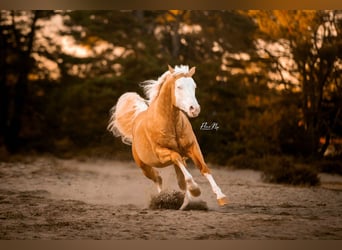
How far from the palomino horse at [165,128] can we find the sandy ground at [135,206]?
8cm

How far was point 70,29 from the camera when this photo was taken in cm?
476

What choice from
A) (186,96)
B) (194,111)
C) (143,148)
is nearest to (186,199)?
(143,148)

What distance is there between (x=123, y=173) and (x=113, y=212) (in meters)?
0.34

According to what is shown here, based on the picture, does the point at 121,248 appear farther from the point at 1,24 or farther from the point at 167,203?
the point at 1,24

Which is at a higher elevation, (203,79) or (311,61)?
(311,61)

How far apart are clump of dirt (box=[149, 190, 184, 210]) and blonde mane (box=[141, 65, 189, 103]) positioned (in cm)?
80

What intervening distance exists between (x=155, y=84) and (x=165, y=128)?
0.39m

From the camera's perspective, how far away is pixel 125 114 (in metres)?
4.76

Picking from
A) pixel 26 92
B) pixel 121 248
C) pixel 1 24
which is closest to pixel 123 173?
pixel 121 248

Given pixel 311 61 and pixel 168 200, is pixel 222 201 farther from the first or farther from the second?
pixel 311 61

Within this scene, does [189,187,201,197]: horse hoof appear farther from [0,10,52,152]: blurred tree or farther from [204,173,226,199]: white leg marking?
[0,10,52,152]: blurred tree

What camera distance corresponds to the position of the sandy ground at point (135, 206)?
181 inches

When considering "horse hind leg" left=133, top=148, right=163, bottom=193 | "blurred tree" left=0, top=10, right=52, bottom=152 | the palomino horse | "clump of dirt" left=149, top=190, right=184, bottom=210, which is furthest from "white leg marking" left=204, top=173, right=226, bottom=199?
"blurred tree" left=0, top=10, right=52, bottom=152

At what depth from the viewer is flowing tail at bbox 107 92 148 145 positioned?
4.75 meters
